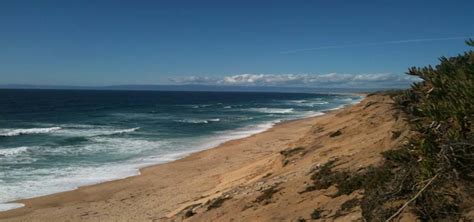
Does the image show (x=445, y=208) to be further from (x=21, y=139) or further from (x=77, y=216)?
(x=21, y=139)

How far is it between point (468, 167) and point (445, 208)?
63cm

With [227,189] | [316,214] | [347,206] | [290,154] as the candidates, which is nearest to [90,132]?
[290,154]

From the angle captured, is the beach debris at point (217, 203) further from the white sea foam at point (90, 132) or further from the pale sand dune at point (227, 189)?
the white sea foam at point (90, 132)

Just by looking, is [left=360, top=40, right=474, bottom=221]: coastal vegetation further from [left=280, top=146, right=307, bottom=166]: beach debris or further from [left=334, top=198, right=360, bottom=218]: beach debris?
[left=280, top=146, right=307, bottom=166]: beach debris

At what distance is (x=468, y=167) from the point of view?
5934 mm

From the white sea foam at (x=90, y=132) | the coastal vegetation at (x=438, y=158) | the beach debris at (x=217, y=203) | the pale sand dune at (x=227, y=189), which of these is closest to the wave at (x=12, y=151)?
the white sea foam at (x=90, y=132)

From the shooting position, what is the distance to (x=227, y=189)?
15.3 m

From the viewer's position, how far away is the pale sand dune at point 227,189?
10.1 metres

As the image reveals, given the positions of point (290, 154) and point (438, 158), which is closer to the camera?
point (438, 158)

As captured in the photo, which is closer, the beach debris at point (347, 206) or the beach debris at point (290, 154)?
the beach debris at point (347, 206)

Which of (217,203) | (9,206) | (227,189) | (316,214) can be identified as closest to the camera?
(316,214)

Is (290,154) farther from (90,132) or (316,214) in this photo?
(90,132)

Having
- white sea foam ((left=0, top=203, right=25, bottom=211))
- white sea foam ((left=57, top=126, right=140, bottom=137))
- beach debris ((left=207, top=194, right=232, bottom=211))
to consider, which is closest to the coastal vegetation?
beach debris ((left=207, top=194, right=232, bottom=211))

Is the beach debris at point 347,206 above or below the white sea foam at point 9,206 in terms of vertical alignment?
above
